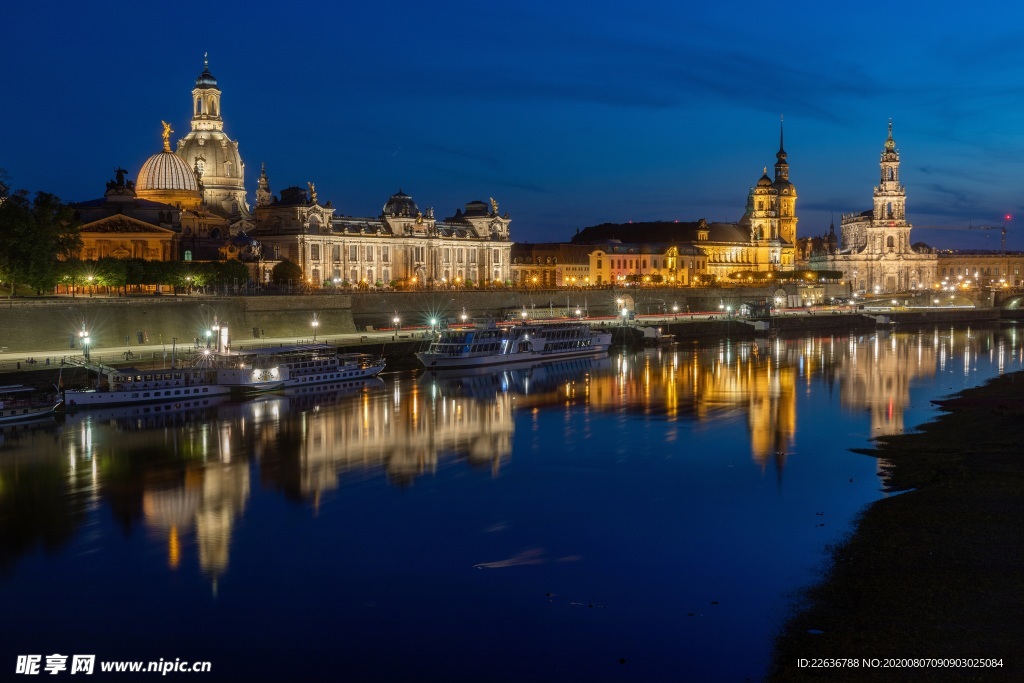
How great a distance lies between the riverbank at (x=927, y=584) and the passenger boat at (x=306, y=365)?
90.6 feet

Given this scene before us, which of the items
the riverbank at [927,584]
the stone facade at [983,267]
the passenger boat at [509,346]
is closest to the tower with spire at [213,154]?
the passenger boat at [509,346]

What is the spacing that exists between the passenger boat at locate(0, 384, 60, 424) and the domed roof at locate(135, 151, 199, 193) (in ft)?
165

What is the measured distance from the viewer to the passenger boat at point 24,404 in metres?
37.0

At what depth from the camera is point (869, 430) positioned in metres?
36.8

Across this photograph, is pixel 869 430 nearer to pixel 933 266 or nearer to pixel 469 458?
pixel 469 458

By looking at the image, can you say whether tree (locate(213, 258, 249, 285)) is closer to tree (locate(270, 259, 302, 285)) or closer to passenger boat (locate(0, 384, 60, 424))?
tree (locate(270, 259, 302, 285))

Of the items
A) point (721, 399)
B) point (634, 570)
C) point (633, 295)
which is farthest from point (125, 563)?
point (633, 295)

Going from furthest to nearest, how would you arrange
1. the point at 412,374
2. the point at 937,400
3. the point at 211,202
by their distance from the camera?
the point at 211,202 → the point at 412,374 → the point at 937,400

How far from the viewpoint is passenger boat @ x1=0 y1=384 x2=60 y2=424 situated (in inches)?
1457

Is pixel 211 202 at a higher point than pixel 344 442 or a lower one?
higher

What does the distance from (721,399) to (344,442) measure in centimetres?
1831

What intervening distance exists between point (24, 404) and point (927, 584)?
31.2 m

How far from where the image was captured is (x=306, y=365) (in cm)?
4916

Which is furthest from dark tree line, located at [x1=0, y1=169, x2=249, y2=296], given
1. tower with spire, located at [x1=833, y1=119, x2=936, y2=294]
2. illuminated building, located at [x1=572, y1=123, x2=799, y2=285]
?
tower with spire, located at [x1=833, y1=119, x2=936, y2=294]
